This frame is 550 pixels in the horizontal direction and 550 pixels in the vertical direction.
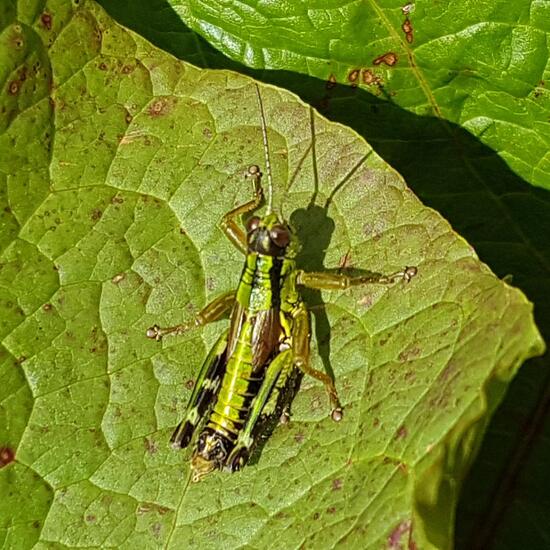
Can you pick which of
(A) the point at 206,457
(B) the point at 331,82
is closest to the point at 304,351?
(A) the point at 206,457

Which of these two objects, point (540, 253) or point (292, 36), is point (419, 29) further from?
point (540, 253)

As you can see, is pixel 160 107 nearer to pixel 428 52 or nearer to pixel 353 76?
pixel 353 76

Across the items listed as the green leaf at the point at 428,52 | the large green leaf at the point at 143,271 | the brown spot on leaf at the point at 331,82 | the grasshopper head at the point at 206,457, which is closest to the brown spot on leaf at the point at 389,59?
the green leaf at the point at 428,52

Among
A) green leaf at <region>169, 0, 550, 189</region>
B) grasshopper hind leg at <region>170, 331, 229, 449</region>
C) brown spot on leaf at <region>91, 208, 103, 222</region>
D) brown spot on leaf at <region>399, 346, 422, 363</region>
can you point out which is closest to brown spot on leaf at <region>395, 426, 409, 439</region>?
brown spot on leaf at <region>399, 346, 422, 363</region>

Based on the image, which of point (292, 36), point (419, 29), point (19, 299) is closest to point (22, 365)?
point (19, 299)

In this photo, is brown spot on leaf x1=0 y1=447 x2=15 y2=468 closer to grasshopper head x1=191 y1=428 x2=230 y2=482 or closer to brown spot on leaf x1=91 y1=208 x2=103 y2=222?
grasshopper head x1=191 y1=428 x2=230 y2=482

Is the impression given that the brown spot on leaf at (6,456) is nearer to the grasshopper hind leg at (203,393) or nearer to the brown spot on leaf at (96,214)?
the grasshopper hind leg at (203,393)
